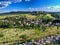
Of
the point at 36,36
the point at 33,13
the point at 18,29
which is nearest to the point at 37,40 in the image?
the point at 36,36

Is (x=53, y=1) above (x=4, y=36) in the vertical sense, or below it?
above

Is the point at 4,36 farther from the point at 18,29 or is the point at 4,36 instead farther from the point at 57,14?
the point at 57,14

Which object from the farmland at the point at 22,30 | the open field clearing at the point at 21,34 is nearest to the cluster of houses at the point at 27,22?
the farmland at the point at 22,30

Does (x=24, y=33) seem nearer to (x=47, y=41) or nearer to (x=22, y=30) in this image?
(x=22, y=30)

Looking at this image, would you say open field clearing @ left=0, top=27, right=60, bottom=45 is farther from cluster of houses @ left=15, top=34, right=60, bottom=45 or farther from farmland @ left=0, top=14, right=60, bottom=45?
cluster of houses @ left=15, top=34, right=60, bottom=45

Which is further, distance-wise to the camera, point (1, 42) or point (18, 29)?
point (18, 29)

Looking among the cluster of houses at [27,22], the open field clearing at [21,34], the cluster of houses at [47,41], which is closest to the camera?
the cluster of houses at [47,41]

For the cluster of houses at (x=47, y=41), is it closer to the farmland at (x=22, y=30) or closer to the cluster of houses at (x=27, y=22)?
the farmland at (x=22, y=30)

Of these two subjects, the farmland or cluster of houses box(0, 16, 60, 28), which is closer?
the farmland

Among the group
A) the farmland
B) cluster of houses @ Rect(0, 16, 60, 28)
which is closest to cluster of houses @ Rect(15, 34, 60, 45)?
the farmland

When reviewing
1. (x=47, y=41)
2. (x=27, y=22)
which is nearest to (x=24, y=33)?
(x=27, y=22)

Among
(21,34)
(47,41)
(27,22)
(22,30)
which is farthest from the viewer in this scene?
(27,22)
